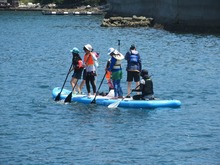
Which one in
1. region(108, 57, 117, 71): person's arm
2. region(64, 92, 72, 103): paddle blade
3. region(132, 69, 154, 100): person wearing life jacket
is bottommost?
region(64, 92, 72, 103): paddle blade

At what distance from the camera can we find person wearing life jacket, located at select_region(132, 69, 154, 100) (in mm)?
31344

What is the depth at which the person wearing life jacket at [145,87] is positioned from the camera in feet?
103

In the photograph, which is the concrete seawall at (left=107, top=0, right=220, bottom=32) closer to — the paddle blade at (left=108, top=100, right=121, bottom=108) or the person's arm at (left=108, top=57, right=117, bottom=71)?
the person's arm at (left=108, top=57, right=117, bottom=71)

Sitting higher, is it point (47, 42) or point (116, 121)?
point (116, 121)

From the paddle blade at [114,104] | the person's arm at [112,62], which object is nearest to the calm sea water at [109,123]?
the paddle blade at [114,104]

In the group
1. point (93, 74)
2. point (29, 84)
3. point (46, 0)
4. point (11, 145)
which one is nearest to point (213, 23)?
point (29, 84)

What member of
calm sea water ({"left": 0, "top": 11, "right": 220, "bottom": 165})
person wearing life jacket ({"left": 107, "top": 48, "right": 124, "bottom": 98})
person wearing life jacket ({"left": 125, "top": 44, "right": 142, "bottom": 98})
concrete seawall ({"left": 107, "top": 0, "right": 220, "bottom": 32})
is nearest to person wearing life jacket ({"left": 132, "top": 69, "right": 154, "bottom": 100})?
calm sea water ({"left": 0, "top": 11, "right": 220, "bottom": 165})

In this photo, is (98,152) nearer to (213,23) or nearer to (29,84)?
(29,84)

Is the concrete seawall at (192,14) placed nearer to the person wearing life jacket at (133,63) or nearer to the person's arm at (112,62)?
the person wearing life jacket at (133,63)

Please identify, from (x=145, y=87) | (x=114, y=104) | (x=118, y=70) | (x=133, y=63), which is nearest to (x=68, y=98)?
(x=114, y=104)

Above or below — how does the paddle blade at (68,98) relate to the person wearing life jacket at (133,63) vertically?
below

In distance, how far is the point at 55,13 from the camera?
153 meters

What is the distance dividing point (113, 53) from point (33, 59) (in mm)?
26047

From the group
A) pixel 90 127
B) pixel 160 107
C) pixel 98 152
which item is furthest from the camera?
pixel 160 107
